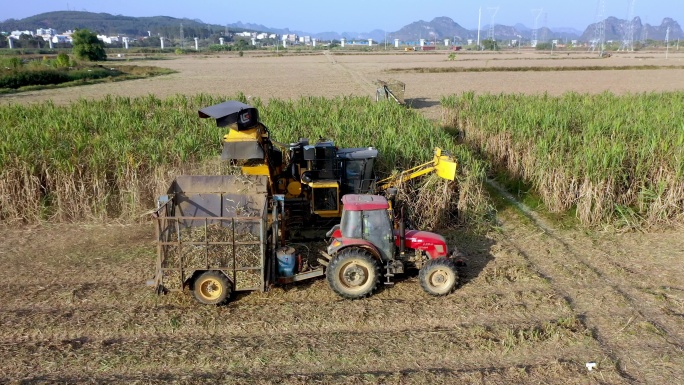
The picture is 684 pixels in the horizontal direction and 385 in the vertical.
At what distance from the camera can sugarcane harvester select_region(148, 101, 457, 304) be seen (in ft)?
21.4

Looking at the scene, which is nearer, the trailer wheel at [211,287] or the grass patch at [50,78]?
the trailer wheel at [211,287]

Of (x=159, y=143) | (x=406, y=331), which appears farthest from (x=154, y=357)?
(x=159, y=143)

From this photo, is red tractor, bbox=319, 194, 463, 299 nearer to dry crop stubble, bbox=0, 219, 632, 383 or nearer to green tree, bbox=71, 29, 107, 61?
dry crop stubble, bbox=0, 219, 632, 383

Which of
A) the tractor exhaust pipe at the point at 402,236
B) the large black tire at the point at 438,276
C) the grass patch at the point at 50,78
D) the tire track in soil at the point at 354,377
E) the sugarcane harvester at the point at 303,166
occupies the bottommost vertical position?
the tire track in soil at the point at 354,377

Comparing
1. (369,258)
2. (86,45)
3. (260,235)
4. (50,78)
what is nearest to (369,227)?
(369,258)

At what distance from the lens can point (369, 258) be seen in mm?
6633

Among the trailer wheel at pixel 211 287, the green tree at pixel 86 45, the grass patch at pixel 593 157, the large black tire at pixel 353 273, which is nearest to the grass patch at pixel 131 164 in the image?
the grass patch at pixel 593 157

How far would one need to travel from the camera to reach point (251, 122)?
25.9ft

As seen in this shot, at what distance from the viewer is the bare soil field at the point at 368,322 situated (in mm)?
5289

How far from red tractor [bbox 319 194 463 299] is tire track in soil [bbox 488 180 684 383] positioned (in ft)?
5.68

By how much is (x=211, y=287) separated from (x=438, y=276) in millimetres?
2916

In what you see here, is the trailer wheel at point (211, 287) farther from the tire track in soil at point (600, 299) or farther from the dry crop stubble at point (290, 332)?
the tire track in soil at point (600, 299)

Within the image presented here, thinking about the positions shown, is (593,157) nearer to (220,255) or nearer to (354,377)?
(354,377)

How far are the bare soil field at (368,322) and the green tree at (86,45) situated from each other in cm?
5921
